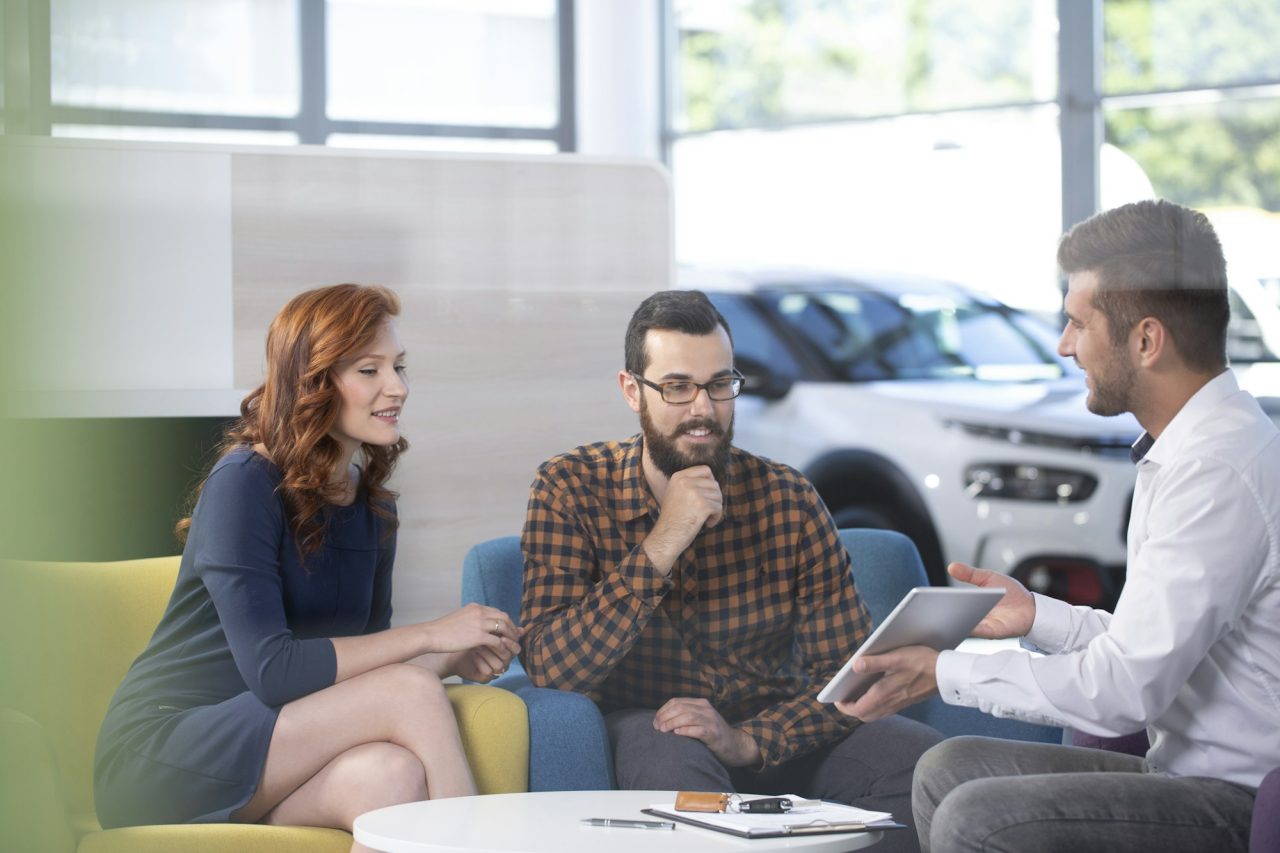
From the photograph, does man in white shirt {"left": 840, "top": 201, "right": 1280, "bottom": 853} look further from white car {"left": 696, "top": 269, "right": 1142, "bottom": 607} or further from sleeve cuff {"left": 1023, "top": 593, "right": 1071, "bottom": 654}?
white car {"left": 696, "top": 269, "right": 1142, "bottom": 607}

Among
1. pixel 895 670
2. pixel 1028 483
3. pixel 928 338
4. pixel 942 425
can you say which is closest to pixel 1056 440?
pixel 1028 483

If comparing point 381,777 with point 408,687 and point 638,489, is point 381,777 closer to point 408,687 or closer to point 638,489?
point 408,687

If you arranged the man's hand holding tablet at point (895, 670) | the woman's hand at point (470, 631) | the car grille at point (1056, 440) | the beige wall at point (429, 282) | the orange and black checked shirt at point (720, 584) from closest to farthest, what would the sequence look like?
the man's hand holding tablet at point (895, 670) → the woman's hand at point (470, 631) → the orange and black checked shirt at point (720, 584) → the beige wall at point (429, 282) → the car grille at point (1056, 440)

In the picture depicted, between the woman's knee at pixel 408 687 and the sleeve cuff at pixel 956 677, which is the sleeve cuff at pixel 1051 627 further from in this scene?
the woman's knee at pixel 408 687

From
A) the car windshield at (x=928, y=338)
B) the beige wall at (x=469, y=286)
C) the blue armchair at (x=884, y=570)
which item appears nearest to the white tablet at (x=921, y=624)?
the blue armchair at (x=884, y=570)

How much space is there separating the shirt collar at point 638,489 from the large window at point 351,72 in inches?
66.9

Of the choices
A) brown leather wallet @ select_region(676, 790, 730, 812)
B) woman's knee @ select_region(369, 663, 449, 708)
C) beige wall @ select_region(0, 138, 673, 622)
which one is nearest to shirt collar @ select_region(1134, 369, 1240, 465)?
brown leather wallet @ select_region(676, 790, 730, 812)

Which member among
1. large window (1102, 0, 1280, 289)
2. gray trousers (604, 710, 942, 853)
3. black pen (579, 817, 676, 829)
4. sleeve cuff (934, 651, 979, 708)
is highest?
large window (1102, 0, 1280, 289)

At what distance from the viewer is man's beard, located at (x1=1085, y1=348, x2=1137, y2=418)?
2.00 metres

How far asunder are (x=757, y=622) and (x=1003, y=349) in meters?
2.63

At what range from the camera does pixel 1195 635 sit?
5.94ft

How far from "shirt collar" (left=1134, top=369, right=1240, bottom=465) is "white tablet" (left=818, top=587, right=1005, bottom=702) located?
0.28 meters

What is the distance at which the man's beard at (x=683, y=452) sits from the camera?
97.5 inches

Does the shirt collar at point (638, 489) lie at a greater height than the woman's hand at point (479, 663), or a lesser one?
greater
